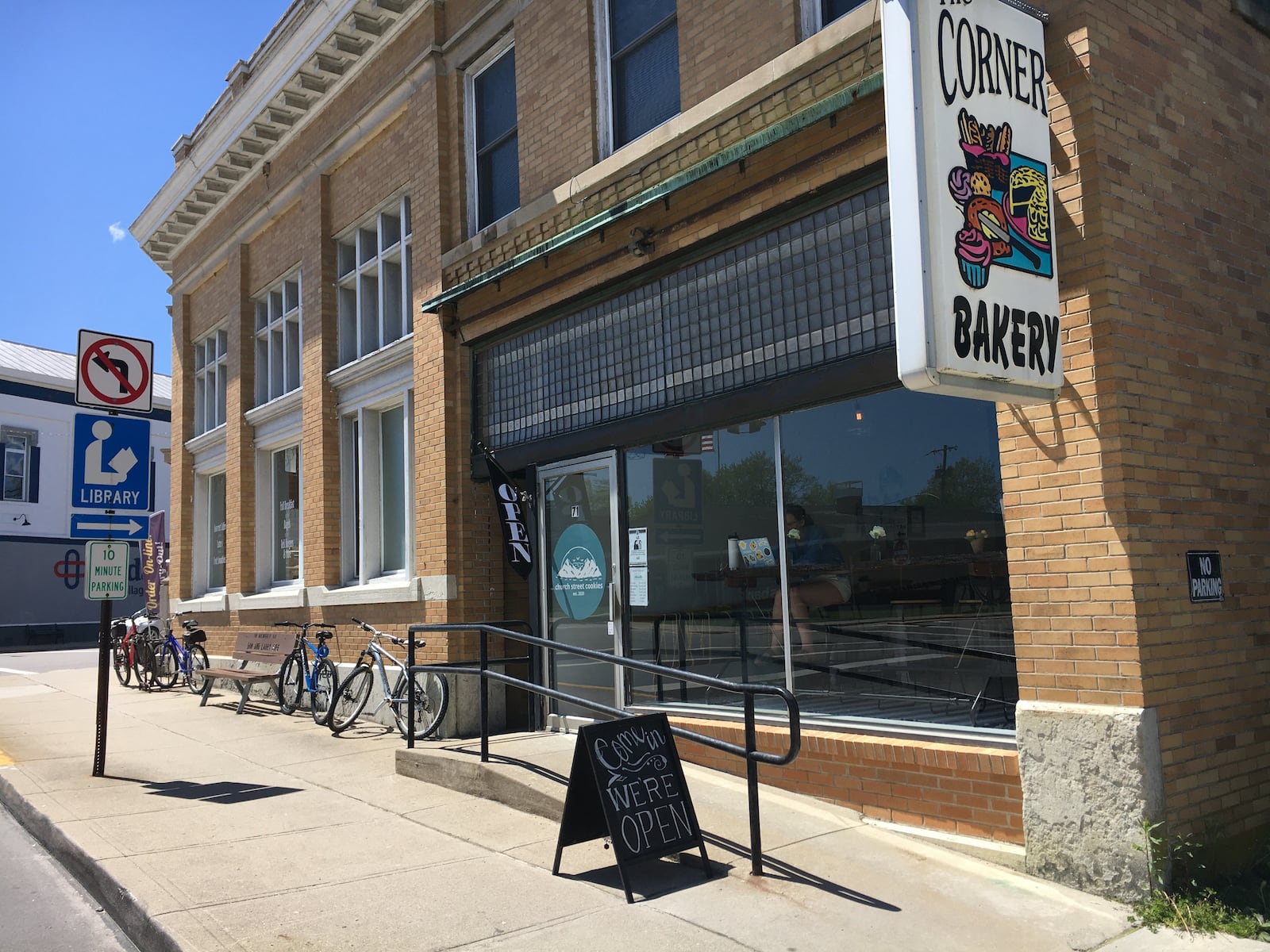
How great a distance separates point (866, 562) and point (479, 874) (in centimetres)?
330

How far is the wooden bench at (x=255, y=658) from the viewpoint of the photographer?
12930 millimetres

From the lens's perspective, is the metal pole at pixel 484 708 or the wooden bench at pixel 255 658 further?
the wooden bench at pixel 255 658

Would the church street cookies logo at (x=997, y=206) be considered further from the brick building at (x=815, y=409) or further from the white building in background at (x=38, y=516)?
the white building in background at (x=38, y=516)

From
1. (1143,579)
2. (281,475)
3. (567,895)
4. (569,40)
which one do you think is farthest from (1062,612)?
(281,475)

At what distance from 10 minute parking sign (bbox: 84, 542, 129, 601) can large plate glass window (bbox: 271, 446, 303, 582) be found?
5.70 metres

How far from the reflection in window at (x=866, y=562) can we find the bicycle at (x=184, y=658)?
1055 cm

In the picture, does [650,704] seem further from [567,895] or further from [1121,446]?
[1121,446]

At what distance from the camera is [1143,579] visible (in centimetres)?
525

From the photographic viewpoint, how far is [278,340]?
16.0 meters

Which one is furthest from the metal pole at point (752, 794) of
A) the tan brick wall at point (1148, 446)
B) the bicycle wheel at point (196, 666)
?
the bicycle wheel at point (196, 666)

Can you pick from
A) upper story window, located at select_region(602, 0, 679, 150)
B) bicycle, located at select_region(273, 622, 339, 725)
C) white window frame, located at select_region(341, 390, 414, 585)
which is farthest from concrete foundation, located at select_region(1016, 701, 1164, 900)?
bicycle, located at select_region(273, 622, 339, 725)

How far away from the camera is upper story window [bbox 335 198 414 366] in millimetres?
12289

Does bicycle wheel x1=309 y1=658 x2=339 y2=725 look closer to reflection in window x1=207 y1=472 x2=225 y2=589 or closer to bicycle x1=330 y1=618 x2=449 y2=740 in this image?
bicycle x1=330 y1=618 x2=449 y2=740

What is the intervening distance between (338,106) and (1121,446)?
439 inches
